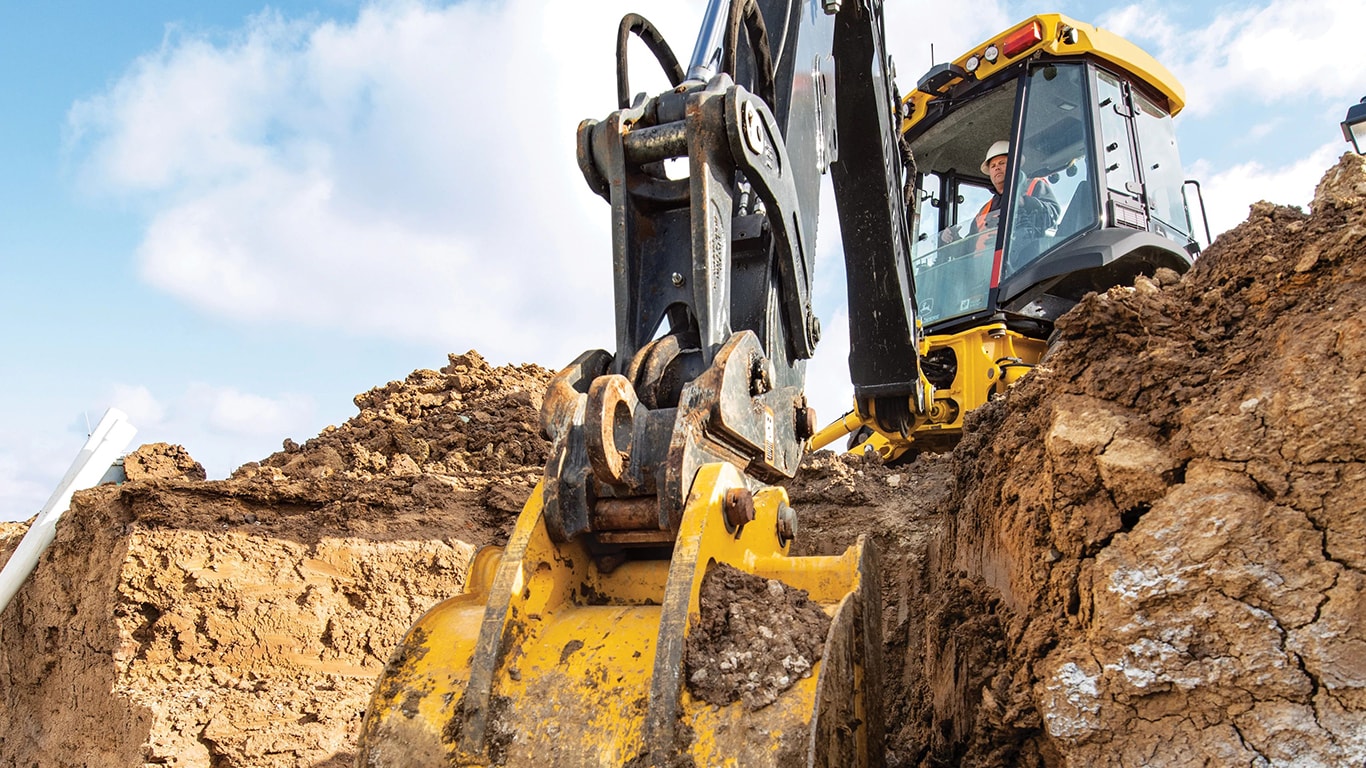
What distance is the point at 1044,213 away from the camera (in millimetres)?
5250

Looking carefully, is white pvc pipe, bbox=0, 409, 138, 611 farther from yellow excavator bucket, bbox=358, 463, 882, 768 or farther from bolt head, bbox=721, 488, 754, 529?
bolt head, bbox=721, 488, 754, 529

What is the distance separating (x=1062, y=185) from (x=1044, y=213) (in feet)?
0.63

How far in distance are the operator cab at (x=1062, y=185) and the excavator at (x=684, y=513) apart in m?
2.29

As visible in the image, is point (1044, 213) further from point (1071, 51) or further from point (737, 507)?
point (737, 507)

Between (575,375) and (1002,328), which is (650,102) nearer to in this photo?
(575,375)

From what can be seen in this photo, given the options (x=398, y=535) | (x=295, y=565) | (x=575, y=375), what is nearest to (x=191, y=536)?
(x=295, y=565)

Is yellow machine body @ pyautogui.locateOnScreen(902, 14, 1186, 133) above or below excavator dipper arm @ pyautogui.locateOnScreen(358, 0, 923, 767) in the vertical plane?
above

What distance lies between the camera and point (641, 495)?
2178 mm

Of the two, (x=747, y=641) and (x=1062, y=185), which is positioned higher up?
(x=1062, y=185)

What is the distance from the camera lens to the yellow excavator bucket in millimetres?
1750

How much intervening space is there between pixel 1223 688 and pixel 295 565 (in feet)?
12.0

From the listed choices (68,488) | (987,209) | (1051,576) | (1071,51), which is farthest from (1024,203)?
(68,488)

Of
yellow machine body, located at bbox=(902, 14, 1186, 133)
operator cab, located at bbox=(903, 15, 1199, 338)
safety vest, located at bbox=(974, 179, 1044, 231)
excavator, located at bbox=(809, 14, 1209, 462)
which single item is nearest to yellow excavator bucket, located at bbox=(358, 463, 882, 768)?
excavator, located at bbox=(809, 14, 1209, 462)

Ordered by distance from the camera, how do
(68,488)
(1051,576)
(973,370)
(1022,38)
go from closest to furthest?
(1051,576) → (68,488) → (973,370) → (1022,38)
